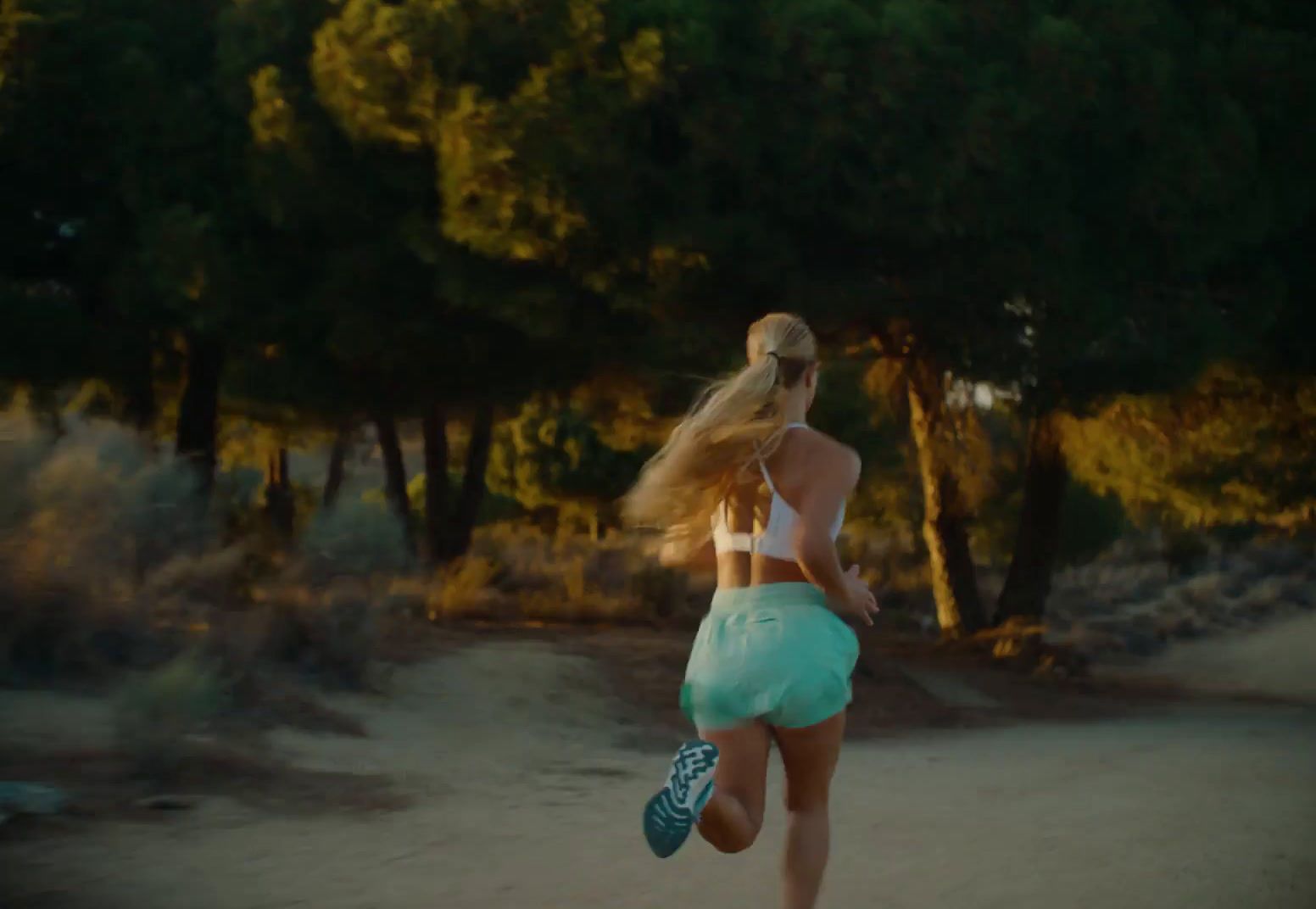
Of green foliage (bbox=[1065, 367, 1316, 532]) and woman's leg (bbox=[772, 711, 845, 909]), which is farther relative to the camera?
green foliage (bbox=[1065, 367, 1316, 532])

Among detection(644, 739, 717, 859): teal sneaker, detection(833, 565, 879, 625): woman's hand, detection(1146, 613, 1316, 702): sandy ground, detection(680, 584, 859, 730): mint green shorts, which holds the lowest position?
detection(1146, 613, 1316, 702): sandy ground

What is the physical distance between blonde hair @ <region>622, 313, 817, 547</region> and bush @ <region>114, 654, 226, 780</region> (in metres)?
3.66

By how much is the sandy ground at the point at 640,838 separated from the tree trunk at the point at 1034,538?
7327 mm

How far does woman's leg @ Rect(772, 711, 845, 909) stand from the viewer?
17.7 feet

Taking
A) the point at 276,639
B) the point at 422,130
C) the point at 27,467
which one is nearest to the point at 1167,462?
the point at 422,130

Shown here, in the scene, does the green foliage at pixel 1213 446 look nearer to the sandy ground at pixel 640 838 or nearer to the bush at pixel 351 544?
the sandy ground at pixel 640 838

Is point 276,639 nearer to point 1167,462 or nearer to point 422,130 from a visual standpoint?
point 422,130

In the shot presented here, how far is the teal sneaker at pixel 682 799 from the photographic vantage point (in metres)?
5.04

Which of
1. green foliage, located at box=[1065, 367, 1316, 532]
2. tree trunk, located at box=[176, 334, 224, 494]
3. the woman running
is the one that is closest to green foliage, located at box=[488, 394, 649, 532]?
green foliage, located at box=[1065, 367, 1316, 532]

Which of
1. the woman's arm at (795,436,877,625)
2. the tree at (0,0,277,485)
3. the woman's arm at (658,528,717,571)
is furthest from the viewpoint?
the tree at (0,0,277,485)

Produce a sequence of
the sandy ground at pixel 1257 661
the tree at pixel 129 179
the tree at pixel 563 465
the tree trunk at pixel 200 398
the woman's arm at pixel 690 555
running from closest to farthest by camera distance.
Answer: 1. the woman's arm at pixel 690 555
2. the tree at pixel 129 179
3. the tree trunk at pixel 200 398
4. the sandy ground at pixel 1257 661
5. the tree at pixel 563 465

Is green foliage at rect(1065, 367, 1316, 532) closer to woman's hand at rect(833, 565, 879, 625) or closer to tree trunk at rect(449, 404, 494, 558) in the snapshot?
tree trunk at rect(449, 404, 494, 558)

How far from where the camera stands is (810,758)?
5.39 m

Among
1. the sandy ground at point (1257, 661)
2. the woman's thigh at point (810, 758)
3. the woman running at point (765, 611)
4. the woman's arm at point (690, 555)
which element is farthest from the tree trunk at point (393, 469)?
the woman's thigh at point (810, 758)
